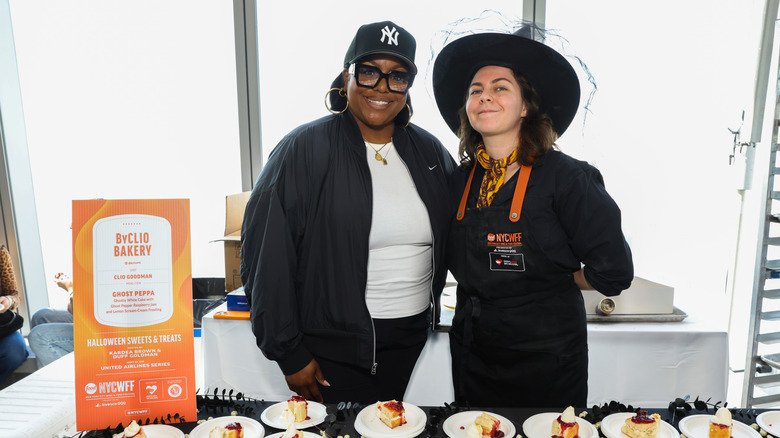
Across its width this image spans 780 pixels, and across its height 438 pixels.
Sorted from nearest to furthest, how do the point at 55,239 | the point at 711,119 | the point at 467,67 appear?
the point at 467,67, the point at 711,119, the point at 55,239

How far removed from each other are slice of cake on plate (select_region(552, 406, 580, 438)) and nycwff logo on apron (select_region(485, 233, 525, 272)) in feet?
1.57

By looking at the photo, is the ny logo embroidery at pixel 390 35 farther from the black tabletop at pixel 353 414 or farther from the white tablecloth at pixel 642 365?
the white tablecloth at pixel 642 365

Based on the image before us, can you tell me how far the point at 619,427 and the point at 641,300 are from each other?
4.01ft

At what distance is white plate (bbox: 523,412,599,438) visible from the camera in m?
0.99

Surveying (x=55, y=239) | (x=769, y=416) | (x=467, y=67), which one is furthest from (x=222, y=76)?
(x=769, y=416)

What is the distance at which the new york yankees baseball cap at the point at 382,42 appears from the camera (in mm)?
1421

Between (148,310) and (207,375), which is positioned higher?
(148,310)

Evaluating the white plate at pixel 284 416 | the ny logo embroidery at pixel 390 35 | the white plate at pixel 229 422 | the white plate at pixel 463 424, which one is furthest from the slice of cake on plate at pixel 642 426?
the ny logo embroidery at pixel 390 35

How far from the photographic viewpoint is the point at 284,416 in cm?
106

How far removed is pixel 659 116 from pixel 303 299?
9.17 feet

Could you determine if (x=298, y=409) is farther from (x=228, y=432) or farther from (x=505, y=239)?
(x=505, y=239)

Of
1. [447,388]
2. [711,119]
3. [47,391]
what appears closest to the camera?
[47,391]

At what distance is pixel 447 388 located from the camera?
2047 millimetres

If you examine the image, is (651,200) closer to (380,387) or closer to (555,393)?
(555,393)
